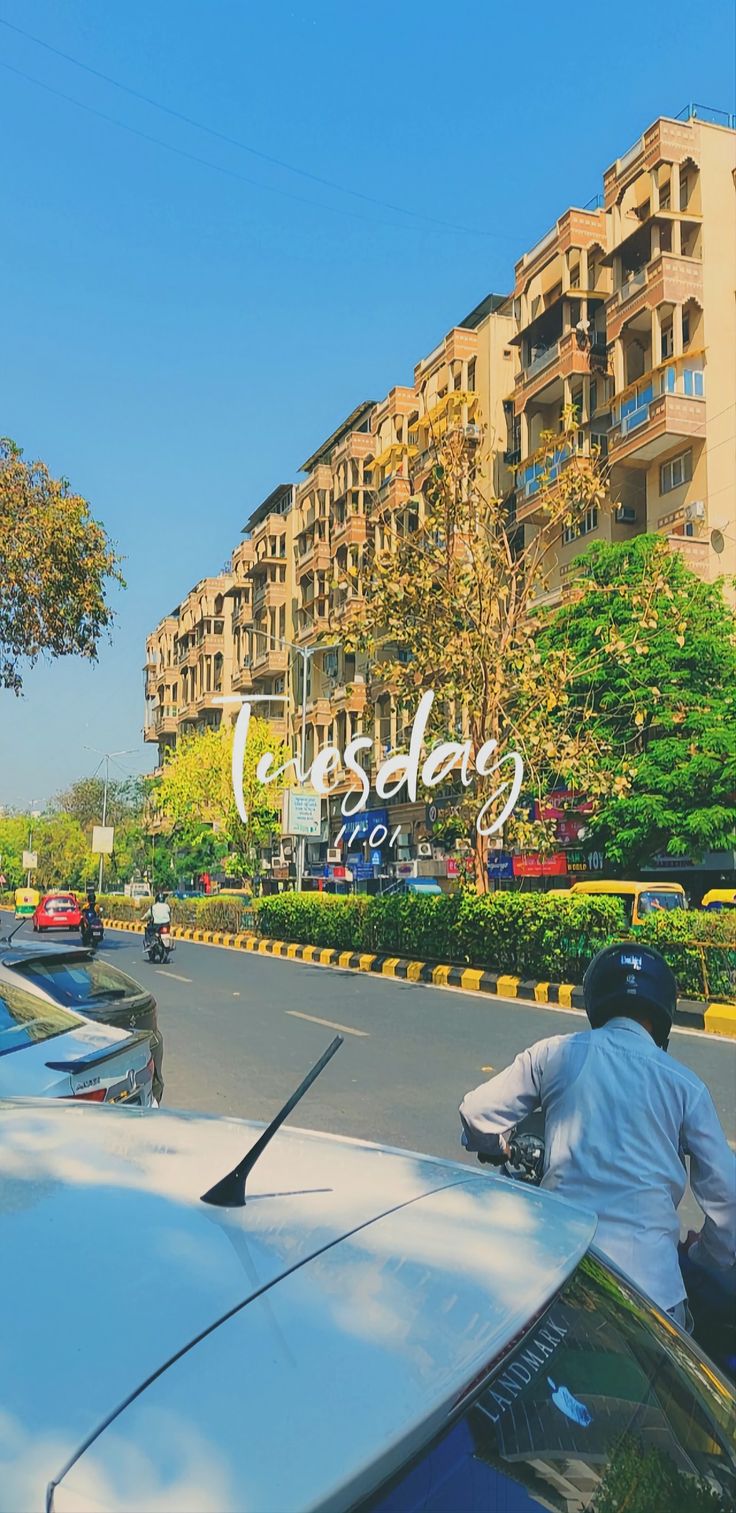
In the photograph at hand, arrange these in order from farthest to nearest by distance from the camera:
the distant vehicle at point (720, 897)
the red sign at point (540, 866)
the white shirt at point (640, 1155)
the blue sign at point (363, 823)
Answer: the blue sign at point (363, 823), the red sign at point (540, 866), the distant vehicle at point (720, 897), the white shirt at point (640, 1155)

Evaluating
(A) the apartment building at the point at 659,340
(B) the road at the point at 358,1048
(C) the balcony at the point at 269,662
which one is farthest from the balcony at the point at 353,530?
(B) the road at the point at 358,1048

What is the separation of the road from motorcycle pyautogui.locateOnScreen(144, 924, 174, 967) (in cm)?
339

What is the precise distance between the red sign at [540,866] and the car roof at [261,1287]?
31947mm

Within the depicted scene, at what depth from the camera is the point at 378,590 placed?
18531 millimetres

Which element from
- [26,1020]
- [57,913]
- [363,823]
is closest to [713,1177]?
[26,1020]

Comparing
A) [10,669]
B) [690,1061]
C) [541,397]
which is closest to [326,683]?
[541,397]

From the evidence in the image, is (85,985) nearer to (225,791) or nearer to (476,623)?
(476,623)

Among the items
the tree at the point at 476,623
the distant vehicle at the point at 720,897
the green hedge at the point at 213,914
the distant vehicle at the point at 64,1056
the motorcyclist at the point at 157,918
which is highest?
the tree at the point at 476,623

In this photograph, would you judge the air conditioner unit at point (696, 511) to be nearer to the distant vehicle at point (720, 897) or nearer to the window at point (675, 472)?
the window at point (675, 472)

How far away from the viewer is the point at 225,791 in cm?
4388

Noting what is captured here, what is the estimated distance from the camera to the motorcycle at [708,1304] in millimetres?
2629

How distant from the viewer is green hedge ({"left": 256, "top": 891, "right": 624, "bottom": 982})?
53.2 feet

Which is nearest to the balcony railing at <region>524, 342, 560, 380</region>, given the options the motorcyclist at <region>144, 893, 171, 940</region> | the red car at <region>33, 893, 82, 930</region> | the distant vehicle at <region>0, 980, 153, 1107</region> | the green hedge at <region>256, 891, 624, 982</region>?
the green hedge at <region>256, 891, 624, 982</region>

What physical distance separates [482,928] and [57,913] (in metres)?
22.0
